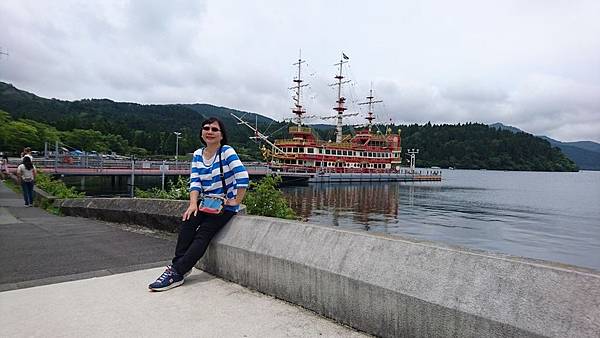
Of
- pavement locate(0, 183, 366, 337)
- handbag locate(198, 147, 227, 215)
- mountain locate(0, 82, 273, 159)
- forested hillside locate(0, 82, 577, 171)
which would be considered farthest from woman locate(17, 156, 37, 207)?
forested hillside locate(0, 82, 577, 171)

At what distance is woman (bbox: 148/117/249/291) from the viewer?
162 inches

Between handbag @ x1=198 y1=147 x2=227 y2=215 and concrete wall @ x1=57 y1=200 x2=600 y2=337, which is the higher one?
handbag @ x1=198 y1=147 x2=227 y2=215

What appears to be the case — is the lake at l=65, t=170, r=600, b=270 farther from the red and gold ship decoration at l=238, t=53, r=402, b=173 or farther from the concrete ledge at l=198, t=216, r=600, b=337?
the red and gold ship decoration at l=238, t=53, r=402, b=173

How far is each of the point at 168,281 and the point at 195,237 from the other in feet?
1.59

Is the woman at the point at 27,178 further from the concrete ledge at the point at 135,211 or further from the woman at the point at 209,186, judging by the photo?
the woman at the point at 209,186

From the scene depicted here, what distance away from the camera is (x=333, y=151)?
2621 inches

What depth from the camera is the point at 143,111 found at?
649 feet

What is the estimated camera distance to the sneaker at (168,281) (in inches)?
150

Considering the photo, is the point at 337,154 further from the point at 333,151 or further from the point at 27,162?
the point at 27,162

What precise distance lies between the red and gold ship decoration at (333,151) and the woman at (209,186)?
2069 inches

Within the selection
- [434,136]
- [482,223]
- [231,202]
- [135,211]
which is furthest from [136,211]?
[434,136]

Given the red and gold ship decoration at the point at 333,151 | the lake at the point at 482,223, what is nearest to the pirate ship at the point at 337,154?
the red and gold ship decoration at the point at 333,151

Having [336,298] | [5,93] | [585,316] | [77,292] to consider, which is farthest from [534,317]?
[5,93]

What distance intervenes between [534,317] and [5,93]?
22635 cm
